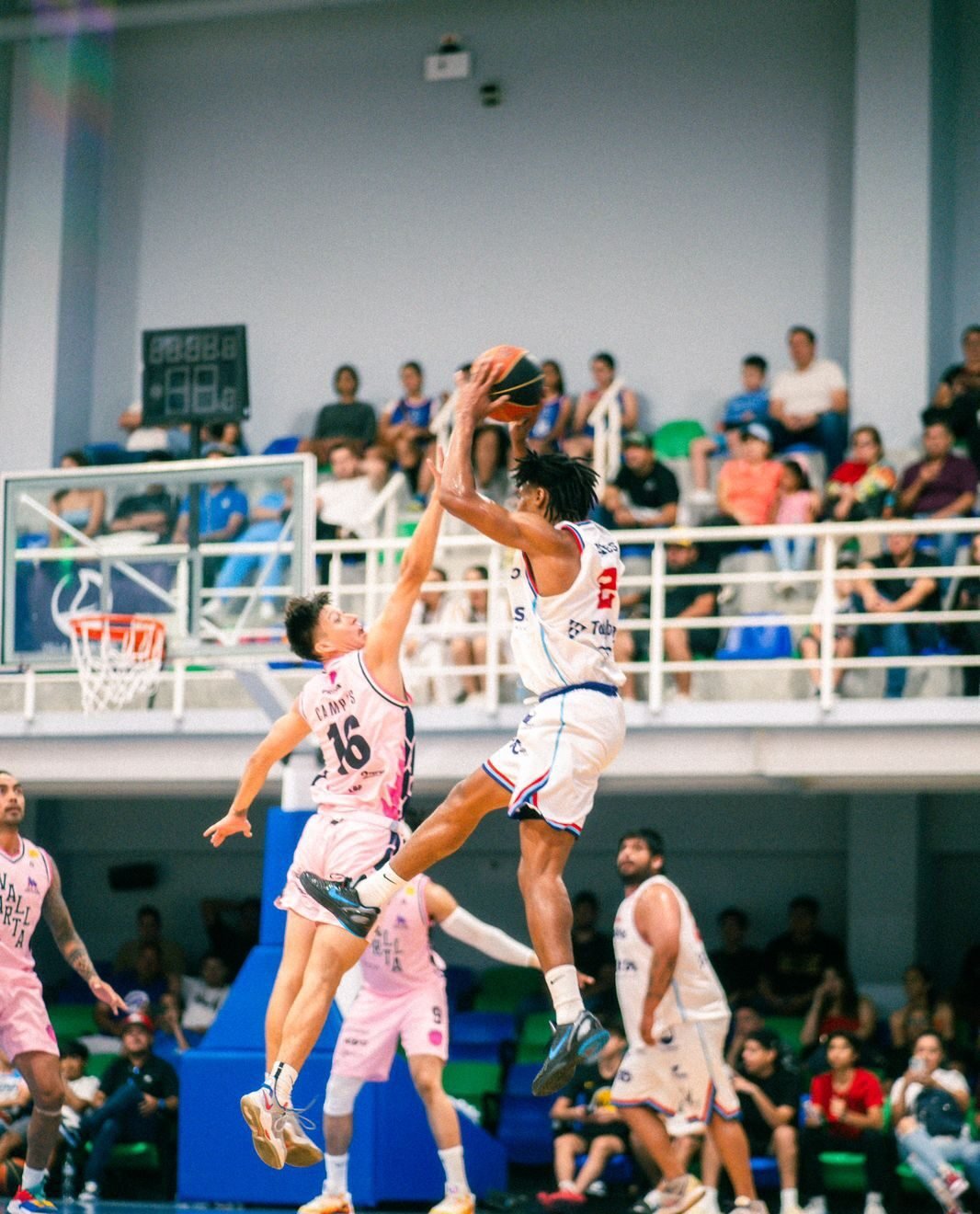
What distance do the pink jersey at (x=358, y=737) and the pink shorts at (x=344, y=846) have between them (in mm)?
50

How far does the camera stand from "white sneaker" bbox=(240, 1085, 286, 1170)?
665 cm

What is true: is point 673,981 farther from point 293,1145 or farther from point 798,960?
point 798,960

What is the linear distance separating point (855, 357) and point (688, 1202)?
7729mm

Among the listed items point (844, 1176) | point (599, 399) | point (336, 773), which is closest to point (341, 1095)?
point (336, 773)

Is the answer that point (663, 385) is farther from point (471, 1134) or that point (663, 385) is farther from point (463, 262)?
point (471, 1134)

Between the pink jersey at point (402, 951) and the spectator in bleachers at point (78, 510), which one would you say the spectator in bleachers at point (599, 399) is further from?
the pink jersey at point (402, 951)

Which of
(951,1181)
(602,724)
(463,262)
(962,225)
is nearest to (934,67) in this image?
(962,225)

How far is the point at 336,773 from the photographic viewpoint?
7.51 metres

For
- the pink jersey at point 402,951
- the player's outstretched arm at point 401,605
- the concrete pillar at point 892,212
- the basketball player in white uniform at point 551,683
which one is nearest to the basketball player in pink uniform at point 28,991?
the pink jersey at point 402,951

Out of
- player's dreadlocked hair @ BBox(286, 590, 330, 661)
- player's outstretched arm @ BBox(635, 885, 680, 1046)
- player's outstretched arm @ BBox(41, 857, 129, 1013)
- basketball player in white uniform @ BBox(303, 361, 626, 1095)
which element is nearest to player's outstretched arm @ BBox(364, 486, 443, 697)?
player's dreadlocked hair @ BBox(286, 590, 330, 661)

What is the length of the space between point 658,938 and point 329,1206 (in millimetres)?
2010

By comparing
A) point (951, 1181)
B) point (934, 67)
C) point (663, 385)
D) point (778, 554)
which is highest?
point (934, 67)

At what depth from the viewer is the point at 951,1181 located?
34.8ft

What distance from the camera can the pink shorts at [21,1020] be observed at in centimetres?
855
